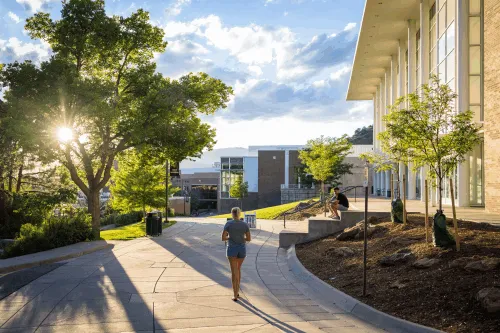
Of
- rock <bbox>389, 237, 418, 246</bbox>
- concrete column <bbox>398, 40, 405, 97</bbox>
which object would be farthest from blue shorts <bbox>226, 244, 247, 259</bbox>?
concrete column <bbox>398, 40, 405, 97</bbox>

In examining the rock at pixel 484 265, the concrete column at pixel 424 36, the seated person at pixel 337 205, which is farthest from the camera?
the concrete column at pixel 424 36

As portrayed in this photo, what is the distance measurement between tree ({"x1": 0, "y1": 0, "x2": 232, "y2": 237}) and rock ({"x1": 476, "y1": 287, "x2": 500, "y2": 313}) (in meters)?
16.0

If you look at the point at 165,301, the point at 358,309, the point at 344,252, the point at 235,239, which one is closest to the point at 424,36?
the point at 344,252

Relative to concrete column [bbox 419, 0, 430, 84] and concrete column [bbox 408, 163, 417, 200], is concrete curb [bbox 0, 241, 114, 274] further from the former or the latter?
concrete column [bbox 408, 163, 417, 200]

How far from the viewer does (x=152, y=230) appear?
22.2 m

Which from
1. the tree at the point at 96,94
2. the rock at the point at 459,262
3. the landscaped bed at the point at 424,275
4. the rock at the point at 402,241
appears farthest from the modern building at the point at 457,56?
the tree at the point at 96,94

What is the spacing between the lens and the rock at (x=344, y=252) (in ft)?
41.1

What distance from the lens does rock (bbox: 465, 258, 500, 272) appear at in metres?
8.19

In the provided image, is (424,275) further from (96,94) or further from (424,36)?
(424,36)

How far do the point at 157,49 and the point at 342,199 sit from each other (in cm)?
1215

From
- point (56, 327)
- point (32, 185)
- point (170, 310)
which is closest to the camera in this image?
point (56, 327)

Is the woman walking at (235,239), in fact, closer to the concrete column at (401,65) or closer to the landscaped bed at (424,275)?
the landscaped bed at (424,275)

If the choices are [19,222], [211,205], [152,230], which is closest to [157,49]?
[152,230]

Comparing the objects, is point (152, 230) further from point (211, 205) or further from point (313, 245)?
point (211, 205)
